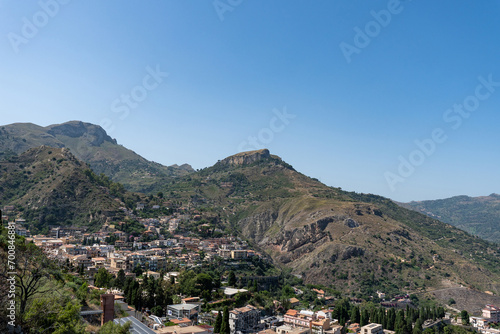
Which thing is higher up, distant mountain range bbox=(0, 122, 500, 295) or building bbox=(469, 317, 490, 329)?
distant mountain range bbox=(0, 122, 500, 295)

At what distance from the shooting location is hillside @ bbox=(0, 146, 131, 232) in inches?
3428

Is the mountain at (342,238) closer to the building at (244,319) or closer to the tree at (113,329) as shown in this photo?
the building at (244,319)

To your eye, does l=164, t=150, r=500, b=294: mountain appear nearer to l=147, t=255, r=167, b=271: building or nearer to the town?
the town

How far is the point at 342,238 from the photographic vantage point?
4109 inches

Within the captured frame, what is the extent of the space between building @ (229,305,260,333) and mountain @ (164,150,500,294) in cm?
4736

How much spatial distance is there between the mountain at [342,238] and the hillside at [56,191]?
124 feet

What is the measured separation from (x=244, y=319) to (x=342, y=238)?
6749cm

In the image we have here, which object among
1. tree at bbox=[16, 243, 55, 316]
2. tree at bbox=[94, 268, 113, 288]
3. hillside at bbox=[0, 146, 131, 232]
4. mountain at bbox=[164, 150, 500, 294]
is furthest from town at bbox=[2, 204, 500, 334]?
mountain at bbox=[164, 150, 500, 294]

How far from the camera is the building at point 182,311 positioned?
37562 millimetres

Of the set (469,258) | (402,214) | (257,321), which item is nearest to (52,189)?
(257,321)

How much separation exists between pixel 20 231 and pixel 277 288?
49.6 metres

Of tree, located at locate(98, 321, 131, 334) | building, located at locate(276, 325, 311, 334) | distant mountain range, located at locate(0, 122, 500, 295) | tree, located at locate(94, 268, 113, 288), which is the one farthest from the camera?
distant mountain range, located at locate(0, 122, 500, 295)

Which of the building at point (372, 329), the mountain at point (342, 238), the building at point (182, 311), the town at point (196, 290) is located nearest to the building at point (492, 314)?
the town at point (196, 290)

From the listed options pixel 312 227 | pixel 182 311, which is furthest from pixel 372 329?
pixel 312 227
